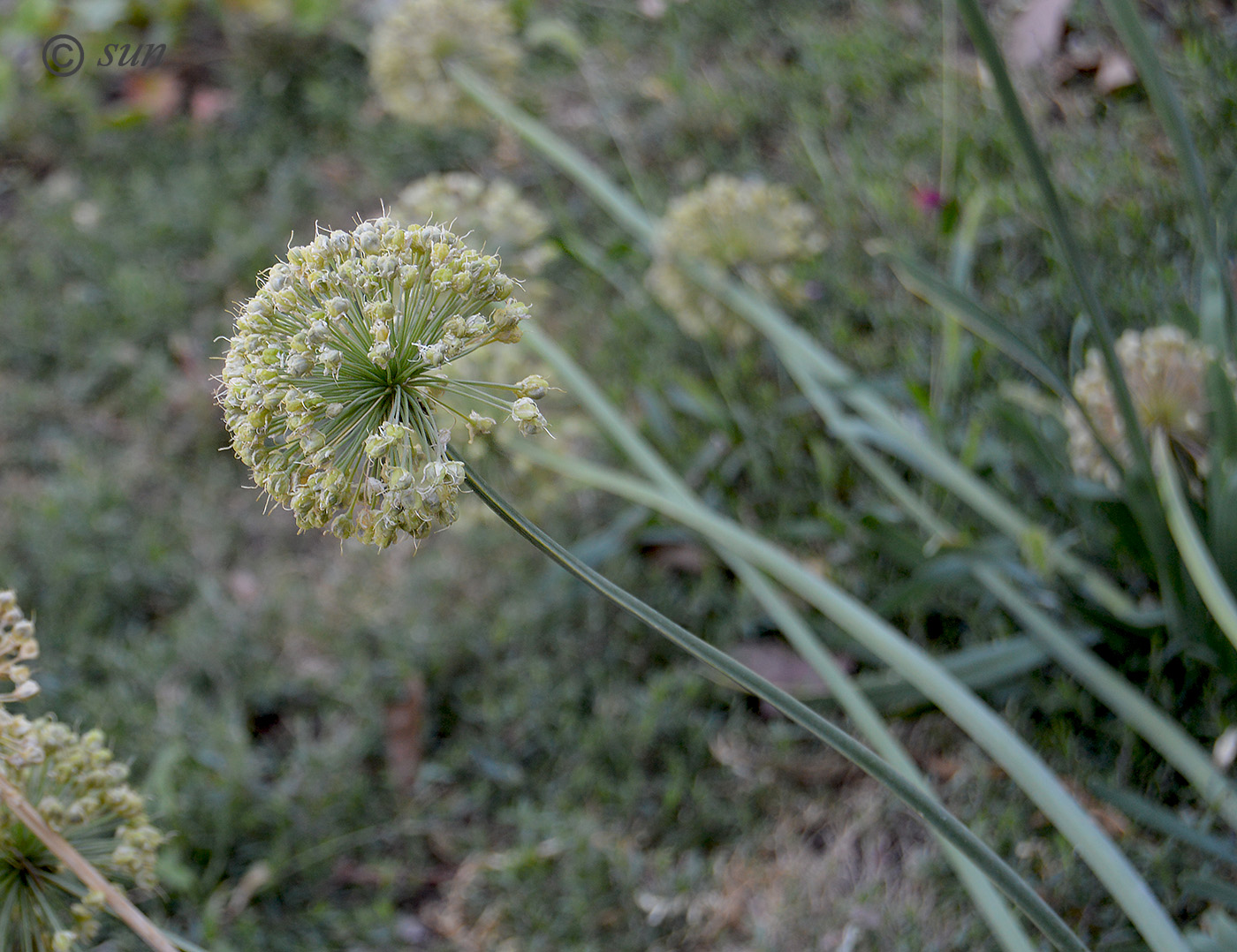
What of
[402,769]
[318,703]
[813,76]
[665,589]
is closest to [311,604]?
[318,703]

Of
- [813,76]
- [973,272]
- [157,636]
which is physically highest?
[813,76]

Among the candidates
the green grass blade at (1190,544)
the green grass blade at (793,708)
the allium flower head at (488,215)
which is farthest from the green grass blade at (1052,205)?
the allium flower head at (488,215)

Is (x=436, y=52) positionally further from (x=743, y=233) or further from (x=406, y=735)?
(x=406, y=735)

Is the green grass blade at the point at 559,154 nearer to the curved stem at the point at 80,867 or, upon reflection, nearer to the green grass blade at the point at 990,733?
the green grass blade at the point at 990,733

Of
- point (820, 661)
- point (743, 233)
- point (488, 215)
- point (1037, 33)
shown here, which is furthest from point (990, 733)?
point (1037, 33)

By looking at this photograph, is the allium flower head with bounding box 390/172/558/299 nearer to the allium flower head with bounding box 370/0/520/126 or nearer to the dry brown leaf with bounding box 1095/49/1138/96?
the allium flower head with bounding box 370/0/520/126

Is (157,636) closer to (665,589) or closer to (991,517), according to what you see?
(665,589)

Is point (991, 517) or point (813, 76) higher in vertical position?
point (813, 76)
